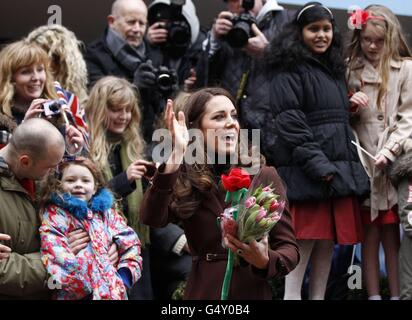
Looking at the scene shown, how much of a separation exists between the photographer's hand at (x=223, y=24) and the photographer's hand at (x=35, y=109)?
1.65 metres

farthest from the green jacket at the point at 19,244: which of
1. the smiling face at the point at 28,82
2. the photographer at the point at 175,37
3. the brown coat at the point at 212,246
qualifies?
the photographer at the point at 175,37

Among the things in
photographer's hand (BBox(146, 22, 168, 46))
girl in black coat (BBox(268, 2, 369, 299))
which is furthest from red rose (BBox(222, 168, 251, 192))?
photographer's hand (BBox(146, 22, 168, 46))

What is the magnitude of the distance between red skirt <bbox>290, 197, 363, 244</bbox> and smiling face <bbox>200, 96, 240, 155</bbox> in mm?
1560

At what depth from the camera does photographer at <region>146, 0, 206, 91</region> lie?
265 inches

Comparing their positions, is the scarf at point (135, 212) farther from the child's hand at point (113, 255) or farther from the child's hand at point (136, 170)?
the child's hand at point (113, 255)

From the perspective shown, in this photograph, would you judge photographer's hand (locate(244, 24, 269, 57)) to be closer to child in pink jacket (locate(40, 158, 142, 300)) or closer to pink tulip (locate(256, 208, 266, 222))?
child in pink jacket (locate(40, 158, 142, 300))

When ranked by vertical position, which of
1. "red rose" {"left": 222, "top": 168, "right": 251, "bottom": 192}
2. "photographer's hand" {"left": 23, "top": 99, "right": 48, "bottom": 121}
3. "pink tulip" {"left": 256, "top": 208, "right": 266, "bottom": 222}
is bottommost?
"pink tulip" {"left": 256, "top": 208, "right": 266, "bottom": 222}

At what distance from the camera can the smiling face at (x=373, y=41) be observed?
6.46m

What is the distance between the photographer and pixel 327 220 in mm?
6035

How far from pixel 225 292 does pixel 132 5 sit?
309cm

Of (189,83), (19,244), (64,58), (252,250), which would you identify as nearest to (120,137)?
(64,58)

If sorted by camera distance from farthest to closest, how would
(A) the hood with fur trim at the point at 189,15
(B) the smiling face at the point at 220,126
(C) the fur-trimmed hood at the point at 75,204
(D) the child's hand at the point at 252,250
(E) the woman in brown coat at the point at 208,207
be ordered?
(A) the hood with fur trim at the point at 189,15 < (C) the fur-trimmed hood at the point at 75,204 < (B) the smiling face at the point at 220,126 < (E) the woman in brown coat at the point at 208,207 < (D) the child's hand at the point at 252,250

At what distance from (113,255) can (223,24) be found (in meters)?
2.13
